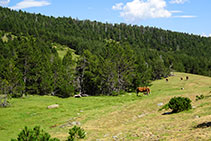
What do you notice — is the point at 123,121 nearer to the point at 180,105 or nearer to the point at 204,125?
the point at 180,105

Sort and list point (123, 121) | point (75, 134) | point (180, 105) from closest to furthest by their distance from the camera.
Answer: point (75, 134) < point (180, 105) < point (123, 121)

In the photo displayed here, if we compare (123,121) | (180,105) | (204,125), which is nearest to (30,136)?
(204,125)

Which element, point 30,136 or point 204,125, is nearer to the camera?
point 30,136

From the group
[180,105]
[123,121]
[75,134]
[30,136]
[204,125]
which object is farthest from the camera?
[123,121]

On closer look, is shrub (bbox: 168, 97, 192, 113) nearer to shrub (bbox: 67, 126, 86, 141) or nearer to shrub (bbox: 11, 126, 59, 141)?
shrub (bbox: 67, 126, 86, 141)

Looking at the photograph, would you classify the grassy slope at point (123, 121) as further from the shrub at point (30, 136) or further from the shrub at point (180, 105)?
the shrub at point (30, 136)

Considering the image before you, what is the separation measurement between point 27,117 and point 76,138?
18277 mm

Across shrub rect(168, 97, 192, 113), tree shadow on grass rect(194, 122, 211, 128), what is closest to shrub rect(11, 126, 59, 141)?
tree shadow on grass rect(194, 122, 211, 128)

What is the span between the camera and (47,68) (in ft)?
234

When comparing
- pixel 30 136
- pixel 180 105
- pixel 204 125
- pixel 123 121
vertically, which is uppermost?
pixel 180 105

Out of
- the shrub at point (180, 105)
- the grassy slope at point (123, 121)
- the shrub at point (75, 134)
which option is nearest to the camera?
the grassy slope at point (123, 121)

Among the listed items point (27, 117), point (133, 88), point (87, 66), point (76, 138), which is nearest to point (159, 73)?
point (133, 88)

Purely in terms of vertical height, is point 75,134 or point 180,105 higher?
point 180,105

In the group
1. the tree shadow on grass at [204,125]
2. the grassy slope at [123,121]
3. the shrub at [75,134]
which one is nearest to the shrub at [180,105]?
the grassy slope at [123,121]
